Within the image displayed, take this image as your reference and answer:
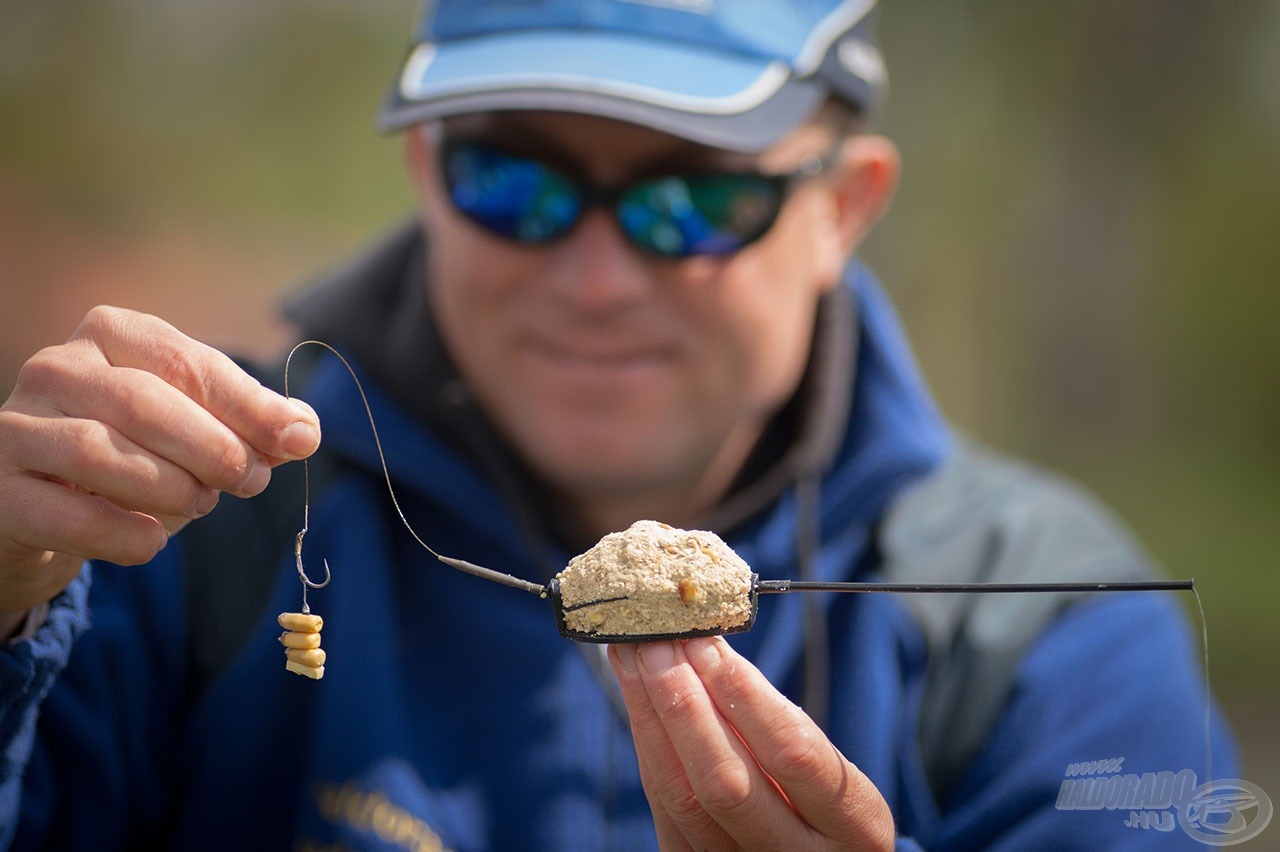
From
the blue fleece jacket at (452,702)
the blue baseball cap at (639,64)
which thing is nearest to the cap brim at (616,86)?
the blue baseball cap at (639,64)

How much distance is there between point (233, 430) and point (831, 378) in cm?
142

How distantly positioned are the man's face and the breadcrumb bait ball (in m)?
0.90

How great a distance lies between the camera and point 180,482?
127cm

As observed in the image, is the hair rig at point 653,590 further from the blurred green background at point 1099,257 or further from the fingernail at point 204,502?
the blurred green background at point 1099,257

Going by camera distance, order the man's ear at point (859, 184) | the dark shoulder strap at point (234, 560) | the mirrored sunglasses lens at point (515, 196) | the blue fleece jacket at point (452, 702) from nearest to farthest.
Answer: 1. the blue fleece jacket at point (452, 702)
2. the dark shoulder strap at point (234, 560)
3. the mirrored sunglasses lens at point (515, 196)
4. the man's ear at point (859, 184)

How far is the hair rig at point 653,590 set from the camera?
1253 millimetres

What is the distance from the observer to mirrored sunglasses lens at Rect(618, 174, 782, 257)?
2.11 metres

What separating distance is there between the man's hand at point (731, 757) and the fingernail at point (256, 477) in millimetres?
440

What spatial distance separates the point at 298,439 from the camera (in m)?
1.26

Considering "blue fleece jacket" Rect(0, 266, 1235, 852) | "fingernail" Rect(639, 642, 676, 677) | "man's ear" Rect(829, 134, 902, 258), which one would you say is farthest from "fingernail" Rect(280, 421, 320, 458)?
"man's ear" Rect(829, 134, 902, 258)

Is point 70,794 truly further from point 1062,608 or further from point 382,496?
point 1062,608

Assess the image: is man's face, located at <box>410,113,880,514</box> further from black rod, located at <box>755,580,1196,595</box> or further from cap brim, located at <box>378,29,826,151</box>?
black rod, located at <box>755,580,1196,595</box>

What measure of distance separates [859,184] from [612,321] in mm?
872

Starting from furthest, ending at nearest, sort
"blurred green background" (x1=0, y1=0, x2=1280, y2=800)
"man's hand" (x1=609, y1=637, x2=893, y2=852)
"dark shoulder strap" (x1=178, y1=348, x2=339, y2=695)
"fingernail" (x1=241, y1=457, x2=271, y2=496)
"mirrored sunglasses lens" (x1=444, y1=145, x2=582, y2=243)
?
"blurred green background" (x1=0, y1=0, x2=1280, y2=800), "mirrored sunglasses lens" (x1=444, y1=145, x2=582, y2=243), "dark shoulder strap" (x1=178, y1=348, x2=339, y2=695), "fingernail" (x1=241, y1=457, x2=271, y2=496), "man's hand" (x1=609, y1=637, x2=893, y2=852)
